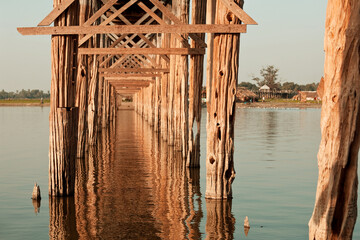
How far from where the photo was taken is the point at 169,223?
24.7 ft

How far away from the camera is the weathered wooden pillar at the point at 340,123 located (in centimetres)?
499

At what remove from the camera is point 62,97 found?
8.72 metres

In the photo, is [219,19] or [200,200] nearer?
[219,19]

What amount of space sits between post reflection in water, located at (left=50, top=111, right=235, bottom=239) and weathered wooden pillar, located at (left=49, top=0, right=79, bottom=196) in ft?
2.21

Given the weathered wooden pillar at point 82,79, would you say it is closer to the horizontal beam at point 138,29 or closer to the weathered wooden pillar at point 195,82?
the weathered wooden pillar at point 195,82

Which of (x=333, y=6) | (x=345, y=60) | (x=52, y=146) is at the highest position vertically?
(x=333, y=6)

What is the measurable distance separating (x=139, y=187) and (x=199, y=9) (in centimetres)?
423

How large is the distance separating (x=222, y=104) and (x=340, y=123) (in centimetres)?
360

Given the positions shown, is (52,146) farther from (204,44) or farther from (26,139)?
(26,139)

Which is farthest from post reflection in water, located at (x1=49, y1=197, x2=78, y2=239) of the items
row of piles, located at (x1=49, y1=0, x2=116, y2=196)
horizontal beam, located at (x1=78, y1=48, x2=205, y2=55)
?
horizontal beam, located at (x1=78, y1=48, x2=205, y2=55)

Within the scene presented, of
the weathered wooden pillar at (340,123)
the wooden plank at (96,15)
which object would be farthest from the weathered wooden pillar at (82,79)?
the weathered wooden pillar at (340,123)

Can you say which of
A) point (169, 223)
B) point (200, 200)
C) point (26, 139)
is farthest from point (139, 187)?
point (26, 139)

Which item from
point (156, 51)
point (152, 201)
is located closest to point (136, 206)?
point (152, 201)

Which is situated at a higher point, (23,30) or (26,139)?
(23,30)
